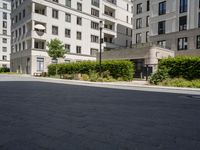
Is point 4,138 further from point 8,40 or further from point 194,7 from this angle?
point 8,40

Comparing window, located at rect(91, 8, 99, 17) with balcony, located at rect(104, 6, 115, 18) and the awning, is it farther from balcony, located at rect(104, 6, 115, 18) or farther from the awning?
the awning

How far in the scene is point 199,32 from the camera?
33000 mm

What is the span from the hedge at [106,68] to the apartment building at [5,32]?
5178 centimetres

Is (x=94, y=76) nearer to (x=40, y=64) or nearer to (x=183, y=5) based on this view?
(x=183, y=5)

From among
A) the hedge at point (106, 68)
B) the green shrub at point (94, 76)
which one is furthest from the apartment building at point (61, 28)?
the green shrub at point (94, 76)

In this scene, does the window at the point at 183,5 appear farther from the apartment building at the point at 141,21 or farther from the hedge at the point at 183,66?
the hedge at the point at 183,66

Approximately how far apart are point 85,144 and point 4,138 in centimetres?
168

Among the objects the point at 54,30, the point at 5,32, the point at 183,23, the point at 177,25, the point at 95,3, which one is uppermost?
the point at 95,3

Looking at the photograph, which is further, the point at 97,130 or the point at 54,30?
the point at 54,30

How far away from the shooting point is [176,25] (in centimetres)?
3619

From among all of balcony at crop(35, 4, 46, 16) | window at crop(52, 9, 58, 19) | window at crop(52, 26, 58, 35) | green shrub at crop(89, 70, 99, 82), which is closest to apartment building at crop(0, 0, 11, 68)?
balcony at crop(35, 4, 46, 16)

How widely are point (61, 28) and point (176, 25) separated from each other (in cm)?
2414

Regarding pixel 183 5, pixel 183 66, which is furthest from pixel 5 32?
pixel 183 66

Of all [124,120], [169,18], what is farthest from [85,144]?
[169,18]
